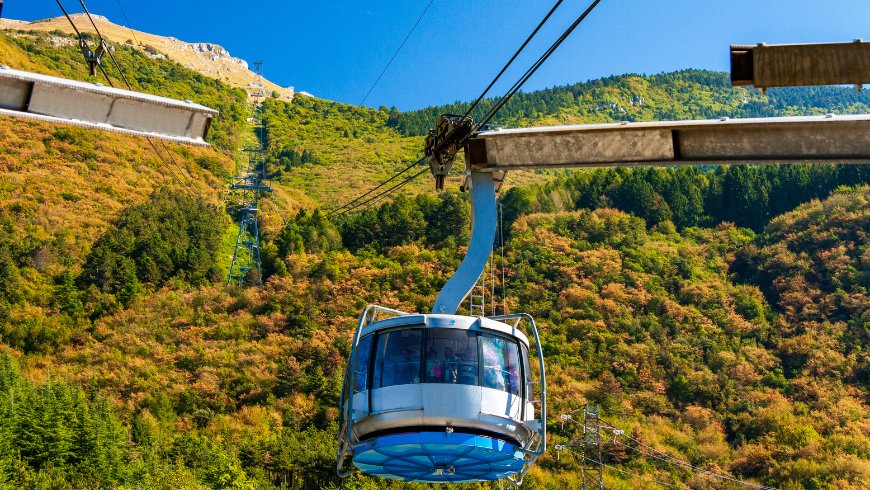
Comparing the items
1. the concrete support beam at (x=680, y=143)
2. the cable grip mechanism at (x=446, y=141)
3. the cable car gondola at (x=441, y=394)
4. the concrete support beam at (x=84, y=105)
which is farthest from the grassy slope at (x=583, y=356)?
the concrete support beam at (x=84, y=105)

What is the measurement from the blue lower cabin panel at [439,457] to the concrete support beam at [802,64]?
744 cm

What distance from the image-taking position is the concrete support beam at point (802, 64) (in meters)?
4.74

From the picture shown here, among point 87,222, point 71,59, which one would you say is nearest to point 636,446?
point 87,222

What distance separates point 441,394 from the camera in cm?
1106

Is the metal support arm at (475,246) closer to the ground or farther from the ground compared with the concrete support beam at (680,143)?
closer to the ground

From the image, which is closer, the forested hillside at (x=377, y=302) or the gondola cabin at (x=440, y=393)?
the gondola cabin at (x=440, y=393)

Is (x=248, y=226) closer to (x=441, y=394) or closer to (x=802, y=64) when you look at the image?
(x=441, y=394)

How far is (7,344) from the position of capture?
46.2 m

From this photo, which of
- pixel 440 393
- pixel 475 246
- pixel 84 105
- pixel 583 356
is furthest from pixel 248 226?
pixel 84 105

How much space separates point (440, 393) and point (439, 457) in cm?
126

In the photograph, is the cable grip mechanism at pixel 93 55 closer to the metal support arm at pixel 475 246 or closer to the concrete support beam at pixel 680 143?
the concrete support beam at pixel 680 143

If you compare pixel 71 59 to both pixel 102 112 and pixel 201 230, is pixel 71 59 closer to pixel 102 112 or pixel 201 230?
pixel 201 230

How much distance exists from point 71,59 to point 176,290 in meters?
59.2

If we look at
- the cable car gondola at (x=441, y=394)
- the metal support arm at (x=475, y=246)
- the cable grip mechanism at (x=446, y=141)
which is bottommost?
the cable car gondola at (x=441, y=394)
